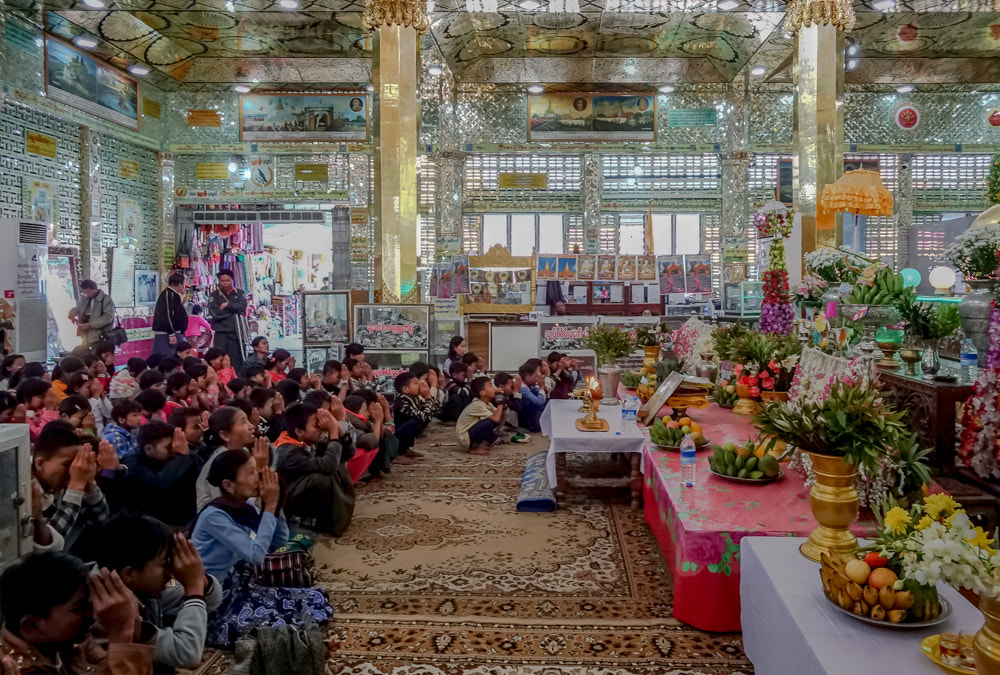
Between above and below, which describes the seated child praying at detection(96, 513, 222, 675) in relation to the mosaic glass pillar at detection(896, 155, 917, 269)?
below

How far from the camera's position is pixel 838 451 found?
98.1 inches

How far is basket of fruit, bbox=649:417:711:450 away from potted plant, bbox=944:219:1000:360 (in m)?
1.45

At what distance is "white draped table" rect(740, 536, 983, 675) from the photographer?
1.83m

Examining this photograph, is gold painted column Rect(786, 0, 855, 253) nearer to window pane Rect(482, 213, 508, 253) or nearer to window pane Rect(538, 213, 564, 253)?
window pane Rect(538, 213, 564, 253)

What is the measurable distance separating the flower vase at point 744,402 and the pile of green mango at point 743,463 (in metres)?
1.60

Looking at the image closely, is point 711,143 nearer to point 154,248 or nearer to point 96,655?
point 154,248

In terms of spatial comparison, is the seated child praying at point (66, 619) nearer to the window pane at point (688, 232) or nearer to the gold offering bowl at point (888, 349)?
the gold offering bowl at point (888, 349)

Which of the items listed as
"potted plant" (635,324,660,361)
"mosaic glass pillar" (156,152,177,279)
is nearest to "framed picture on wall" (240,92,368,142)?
"mosaic glass pillar" (156,152,177,279)

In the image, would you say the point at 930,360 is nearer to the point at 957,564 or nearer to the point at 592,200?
the point at 957,564

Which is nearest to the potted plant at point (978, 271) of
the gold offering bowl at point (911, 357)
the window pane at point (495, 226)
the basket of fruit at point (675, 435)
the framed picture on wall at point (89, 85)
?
the gold offering bowl at point (911, 357)

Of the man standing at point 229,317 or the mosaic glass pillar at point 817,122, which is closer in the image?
the man standing at point 229,317

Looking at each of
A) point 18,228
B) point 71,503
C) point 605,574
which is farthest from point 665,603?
point 18,228

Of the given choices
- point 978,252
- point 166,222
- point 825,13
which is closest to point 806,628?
point 978,252

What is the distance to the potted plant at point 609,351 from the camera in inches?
255
